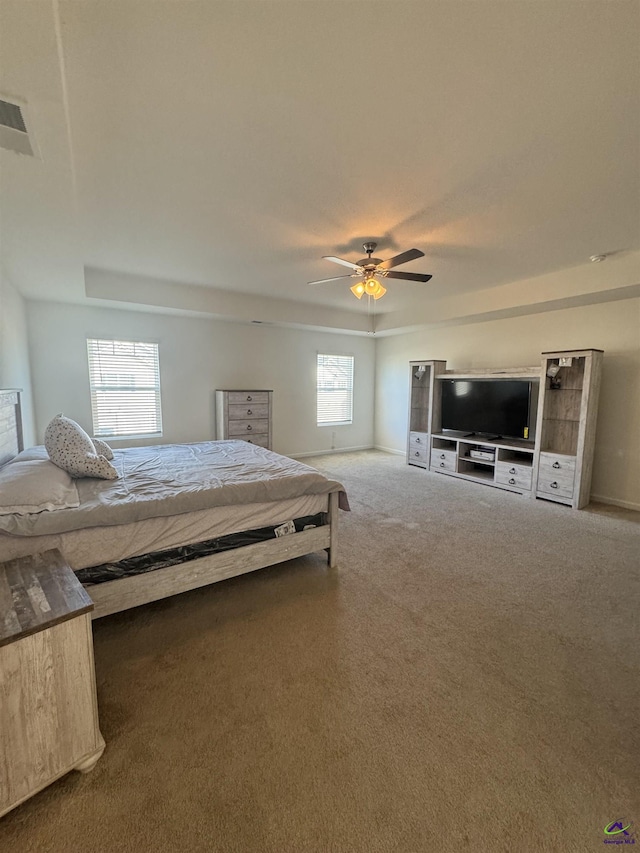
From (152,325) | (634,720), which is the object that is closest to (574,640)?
(634,720)

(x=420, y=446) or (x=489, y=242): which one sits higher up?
(x=489, y=242)

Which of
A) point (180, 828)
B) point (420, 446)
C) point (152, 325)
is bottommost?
point (180, 828)

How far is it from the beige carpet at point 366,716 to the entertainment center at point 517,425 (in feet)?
5.22

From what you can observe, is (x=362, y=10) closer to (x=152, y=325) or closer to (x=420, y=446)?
(x=152, y=325)

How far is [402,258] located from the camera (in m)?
2.67

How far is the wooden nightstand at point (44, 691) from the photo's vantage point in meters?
1.11

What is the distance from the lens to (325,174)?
214 centimetres

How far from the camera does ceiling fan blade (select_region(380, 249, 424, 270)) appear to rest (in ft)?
8.41

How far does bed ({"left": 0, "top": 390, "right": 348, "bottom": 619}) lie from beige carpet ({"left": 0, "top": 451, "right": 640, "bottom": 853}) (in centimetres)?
26

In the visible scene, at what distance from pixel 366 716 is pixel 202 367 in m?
4.78

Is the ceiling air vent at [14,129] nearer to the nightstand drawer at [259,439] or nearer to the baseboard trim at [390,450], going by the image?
the nightstand drawer at [259,439]

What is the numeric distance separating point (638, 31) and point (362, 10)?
1.00 m

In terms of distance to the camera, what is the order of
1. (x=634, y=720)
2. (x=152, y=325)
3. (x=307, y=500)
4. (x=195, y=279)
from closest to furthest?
(x=634, y=720), (x=307, y=500), (x=195, y=279), (x=152, y=325)

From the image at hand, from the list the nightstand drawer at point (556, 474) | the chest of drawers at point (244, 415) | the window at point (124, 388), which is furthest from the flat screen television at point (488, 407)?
the window at point (124, 388)
